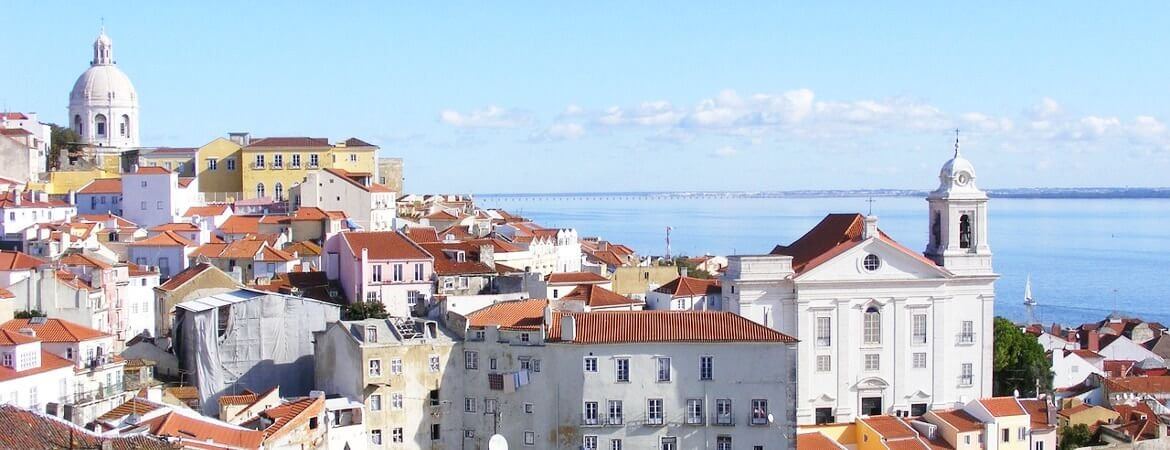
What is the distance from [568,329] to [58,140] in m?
40.0

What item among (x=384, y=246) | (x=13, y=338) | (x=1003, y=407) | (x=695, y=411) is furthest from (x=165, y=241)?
(x=1003, y=407)

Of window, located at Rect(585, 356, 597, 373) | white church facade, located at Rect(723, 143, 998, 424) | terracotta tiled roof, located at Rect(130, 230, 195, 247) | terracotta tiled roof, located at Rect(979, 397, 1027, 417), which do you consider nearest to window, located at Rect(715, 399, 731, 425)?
window, located at Rect(585, 356, 597, 373)

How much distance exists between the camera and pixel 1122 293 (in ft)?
285

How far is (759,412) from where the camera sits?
94.5ft

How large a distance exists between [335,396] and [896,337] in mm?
14581

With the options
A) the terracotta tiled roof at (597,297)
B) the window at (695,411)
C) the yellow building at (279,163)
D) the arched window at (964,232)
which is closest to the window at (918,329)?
the arched window at (964,232)

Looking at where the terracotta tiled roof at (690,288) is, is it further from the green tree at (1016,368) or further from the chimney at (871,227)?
the green tree at (1016,368)

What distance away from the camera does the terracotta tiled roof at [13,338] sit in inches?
1009

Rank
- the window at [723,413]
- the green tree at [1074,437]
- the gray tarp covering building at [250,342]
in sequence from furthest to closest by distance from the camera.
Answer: the green tree at [1074,437] < the gray tarp covering building at [250,342] < the window at [723,413]

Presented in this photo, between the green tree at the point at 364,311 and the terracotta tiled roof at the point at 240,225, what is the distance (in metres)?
13.0

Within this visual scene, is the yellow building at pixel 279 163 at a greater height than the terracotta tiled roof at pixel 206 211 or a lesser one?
greater

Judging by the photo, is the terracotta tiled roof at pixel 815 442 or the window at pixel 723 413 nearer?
the window at pixel 723 413

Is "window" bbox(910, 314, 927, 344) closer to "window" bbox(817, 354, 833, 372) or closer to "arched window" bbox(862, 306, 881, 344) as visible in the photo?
"arched window" bbox(862, 306, 881, 344)

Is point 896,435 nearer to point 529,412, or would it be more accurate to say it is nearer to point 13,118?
point 529,412
